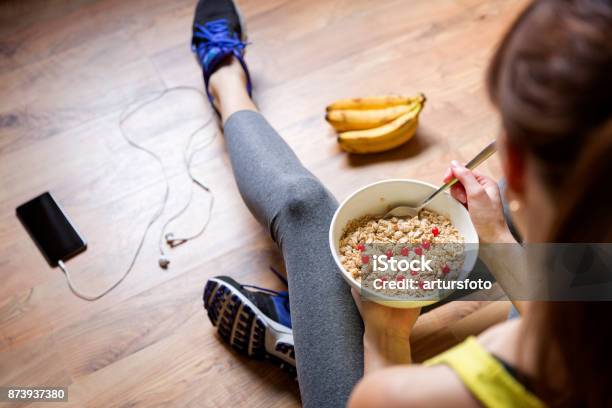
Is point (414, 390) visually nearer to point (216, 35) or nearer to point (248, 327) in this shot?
point (248, 327)

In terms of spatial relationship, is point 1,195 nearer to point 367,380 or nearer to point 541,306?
point 367,380

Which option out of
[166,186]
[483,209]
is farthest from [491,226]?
[166,186]

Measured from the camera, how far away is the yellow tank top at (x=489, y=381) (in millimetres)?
518

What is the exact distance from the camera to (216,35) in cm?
140

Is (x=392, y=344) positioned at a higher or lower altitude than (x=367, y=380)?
lower

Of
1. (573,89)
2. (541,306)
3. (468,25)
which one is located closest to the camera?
(573,89)

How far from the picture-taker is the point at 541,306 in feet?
1.63

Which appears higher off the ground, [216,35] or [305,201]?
[216,35]

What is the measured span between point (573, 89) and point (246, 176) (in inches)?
30.2

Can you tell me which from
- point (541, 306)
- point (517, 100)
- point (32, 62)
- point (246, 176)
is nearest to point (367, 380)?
point (541, 306)

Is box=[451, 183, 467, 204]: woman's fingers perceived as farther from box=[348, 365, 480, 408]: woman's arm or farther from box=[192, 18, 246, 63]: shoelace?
box=[192, 18, 246, 63]: shoelace

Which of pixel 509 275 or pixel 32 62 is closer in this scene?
pixel 509 275

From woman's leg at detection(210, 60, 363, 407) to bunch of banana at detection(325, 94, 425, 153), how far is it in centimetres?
21

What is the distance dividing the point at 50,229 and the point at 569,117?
1.20 metres
